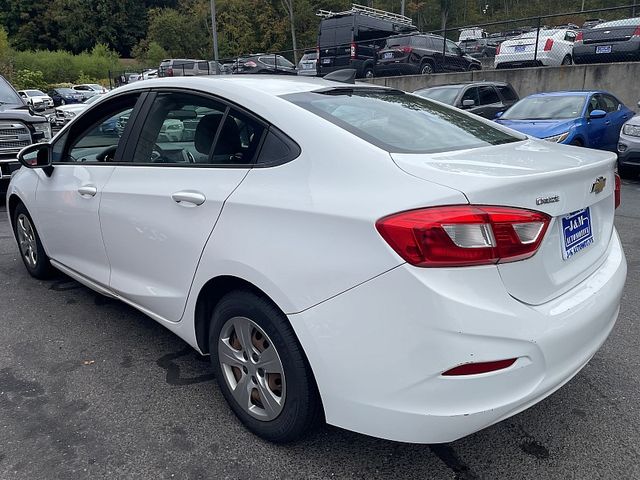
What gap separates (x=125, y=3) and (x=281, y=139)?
92377 mm

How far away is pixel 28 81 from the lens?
42906 millimetres

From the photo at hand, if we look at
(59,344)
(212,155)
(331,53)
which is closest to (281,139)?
(212,155)

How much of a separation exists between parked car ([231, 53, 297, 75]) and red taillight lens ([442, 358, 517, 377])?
2577 centimetres

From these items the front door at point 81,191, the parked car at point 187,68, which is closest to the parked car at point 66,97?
the parked car at point 187,68

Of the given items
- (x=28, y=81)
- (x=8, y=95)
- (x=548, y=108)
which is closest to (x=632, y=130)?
(x=548, y=108)

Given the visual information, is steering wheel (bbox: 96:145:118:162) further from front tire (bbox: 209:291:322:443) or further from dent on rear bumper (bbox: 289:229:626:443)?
dent on rear bumper (bbox: 289:229:626:443)

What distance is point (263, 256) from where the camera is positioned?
2.20m

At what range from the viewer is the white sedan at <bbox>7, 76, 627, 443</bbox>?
1.86 meters

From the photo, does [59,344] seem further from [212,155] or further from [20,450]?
[212,155]

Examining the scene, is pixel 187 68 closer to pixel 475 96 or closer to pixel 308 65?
pixel 308 65

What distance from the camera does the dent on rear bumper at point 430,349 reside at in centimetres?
182

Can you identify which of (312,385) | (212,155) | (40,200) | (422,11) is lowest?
(312,385)

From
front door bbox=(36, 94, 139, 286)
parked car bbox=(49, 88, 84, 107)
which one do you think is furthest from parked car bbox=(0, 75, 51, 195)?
parked car bbox=(49, 88, 84, 107)

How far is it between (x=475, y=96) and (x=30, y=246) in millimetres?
10073
